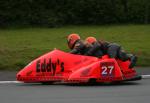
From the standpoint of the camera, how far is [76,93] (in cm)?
1457

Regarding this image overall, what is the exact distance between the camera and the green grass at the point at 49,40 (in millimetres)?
21422

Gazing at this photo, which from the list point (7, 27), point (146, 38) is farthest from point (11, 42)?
point (7, 27)

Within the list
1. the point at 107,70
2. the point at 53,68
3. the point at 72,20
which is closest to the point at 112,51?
the point at 107,70

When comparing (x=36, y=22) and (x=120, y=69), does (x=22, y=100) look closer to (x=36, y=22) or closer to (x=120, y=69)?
(x=120, y=69)

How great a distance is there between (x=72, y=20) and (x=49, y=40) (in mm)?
9445

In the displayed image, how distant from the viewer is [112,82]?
1659cm

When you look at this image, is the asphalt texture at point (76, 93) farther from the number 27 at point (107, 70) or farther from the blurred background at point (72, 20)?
the blurred background at point (72, 20)

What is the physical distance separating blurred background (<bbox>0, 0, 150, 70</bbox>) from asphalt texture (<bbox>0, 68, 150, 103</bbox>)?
10.1 meters

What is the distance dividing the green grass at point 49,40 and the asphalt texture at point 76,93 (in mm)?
4499

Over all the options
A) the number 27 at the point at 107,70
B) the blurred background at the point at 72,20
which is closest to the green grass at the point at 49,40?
the blurred background at the point at 72,20

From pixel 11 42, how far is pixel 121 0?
43.0ft

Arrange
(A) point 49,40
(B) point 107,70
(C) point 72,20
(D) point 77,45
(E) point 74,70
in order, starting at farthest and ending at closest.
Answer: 1. (C) point 72,20
2. (A) point 49,40
3. (D) point 77,45
4. (E) point 74,70
5. (B) point 107,70

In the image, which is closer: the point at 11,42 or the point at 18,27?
the point at 11,42

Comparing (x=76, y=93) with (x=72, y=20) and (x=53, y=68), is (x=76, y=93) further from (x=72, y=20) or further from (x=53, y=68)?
(x=72, y=20)
